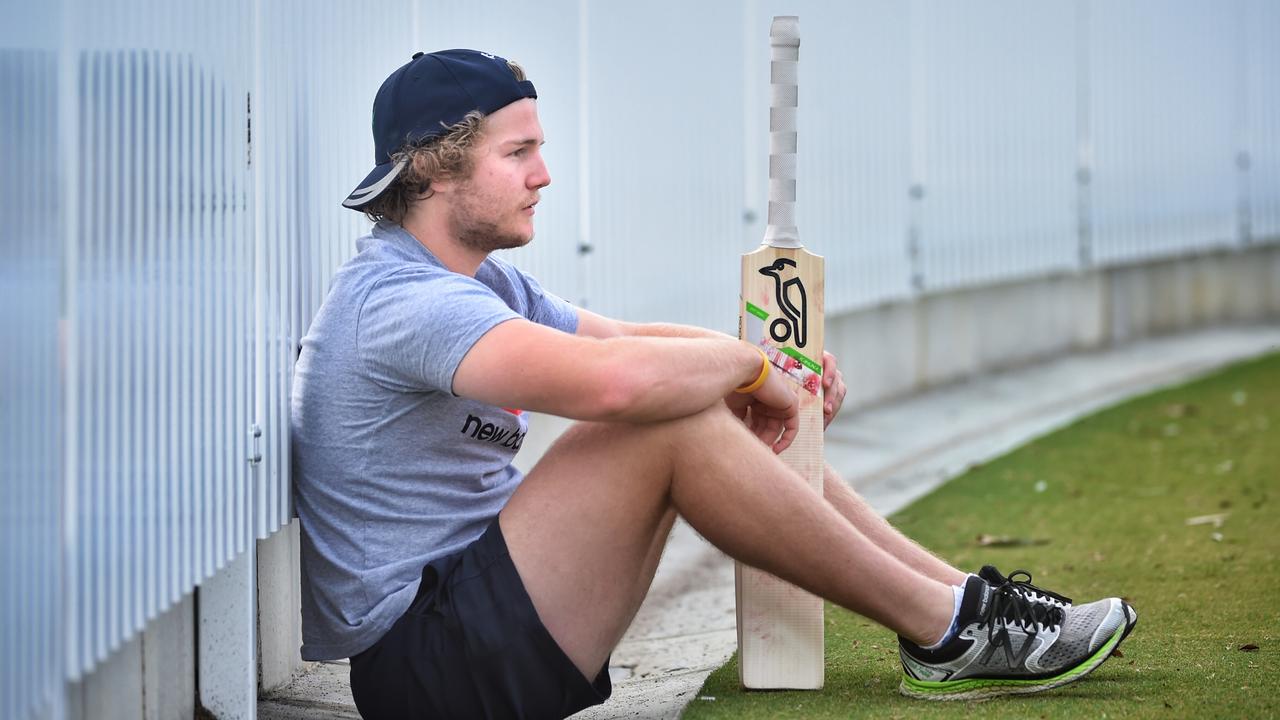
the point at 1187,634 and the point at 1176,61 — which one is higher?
the point at 1176,61

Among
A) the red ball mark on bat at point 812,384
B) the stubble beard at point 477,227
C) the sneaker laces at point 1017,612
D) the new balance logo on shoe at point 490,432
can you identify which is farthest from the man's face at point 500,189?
the sneaker laces at point 1017,612

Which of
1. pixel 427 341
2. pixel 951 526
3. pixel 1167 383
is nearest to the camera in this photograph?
pixel 427 341

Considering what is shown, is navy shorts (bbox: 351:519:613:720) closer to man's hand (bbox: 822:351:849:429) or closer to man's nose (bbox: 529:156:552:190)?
man's nose (bbox: 529:156:552:190)

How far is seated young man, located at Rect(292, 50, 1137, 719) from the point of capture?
8.18ft

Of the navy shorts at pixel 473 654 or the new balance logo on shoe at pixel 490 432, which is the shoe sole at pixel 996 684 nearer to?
the navy shorts at pixel 473 654

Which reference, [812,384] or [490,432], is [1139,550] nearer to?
[812,384]

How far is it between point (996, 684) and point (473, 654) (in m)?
0.97

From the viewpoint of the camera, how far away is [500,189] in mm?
2707

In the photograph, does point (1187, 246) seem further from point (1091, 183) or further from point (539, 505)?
point (539, 505)

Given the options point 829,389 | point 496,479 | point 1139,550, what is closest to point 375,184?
point 496,479

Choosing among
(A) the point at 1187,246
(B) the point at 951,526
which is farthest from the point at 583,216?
(A) the point at 1187,246

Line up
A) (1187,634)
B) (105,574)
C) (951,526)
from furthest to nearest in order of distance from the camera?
(951,526)
(1187,634)
(105,574)

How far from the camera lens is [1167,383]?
7.53 meters

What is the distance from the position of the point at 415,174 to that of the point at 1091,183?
6.65 metres
